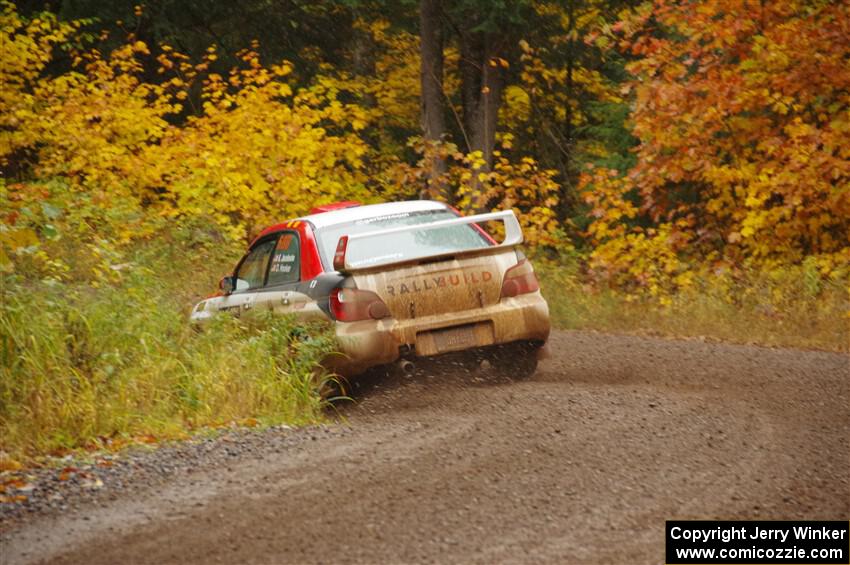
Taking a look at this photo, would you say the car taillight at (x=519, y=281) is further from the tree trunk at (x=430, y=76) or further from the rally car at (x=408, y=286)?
the tree trunk at (x=430, y=76)

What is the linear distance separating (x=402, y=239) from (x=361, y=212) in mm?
687

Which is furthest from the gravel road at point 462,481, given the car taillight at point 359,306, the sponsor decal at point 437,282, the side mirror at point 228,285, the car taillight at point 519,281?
the side mirror at point 228,285

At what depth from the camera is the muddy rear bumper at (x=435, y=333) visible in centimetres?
912

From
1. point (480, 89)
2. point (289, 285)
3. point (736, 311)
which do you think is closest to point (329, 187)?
point (480, 89)

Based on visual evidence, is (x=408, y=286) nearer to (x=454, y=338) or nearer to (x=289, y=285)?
(x=454, y=338)

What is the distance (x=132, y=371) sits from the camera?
8.69 meters

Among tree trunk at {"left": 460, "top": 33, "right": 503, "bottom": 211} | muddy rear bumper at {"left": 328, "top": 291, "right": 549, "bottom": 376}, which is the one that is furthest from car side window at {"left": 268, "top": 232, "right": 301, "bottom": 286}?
tree trunk at {"left": 460, "top": 33, "right": 503, "bottom": 211}

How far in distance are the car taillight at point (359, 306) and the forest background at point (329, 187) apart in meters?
0.32

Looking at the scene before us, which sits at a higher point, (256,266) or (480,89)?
(480,89)

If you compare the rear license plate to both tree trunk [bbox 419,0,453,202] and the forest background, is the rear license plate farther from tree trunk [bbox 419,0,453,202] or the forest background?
tree trunk [bbox 419,0,453,202]

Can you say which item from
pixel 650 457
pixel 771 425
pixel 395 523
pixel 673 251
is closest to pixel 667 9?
pixel 673 251

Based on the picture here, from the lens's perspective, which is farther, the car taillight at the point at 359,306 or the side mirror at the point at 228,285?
the side mirror at the point at 228,285

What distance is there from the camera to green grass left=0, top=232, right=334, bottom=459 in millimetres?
7828

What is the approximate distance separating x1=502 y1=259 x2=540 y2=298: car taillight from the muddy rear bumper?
6 centimetres
